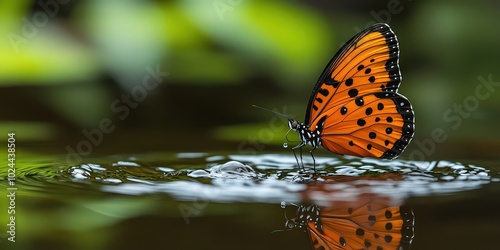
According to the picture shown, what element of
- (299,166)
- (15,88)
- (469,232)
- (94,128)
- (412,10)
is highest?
(412,10)

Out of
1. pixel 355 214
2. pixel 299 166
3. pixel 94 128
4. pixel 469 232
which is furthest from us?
pixel 94 128

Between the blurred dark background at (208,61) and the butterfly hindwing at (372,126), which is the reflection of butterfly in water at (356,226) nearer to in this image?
the butterfly hindwing at (372,126)

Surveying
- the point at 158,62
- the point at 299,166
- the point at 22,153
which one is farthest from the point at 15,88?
the point at 299,166

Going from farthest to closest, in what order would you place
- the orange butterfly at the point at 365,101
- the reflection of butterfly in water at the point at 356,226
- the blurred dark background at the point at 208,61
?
the blurred dark background at the point at 208,61 < the orange butterfly at the point at 365,101 < the reflection of butterfly in water at the point at 356,226

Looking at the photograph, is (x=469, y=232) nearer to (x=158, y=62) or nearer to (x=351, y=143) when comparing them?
(x=351, y=143)

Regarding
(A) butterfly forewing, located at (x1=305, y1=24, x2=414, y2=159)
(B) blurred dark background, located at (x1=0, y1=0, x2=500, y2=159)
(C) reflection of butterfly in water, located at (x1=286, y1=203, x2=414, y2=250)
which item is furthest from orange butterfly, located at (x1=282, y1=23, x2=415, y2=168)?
(B) blurred dark background, located at (x1=0, y1=0, x2=500, y2=159)

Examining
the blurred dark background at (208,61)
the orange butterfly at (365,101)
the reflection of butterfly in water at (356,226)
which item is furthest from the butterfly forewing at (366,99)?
the blurred dark background at (208,61)
